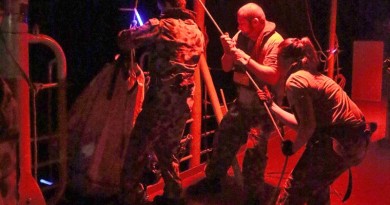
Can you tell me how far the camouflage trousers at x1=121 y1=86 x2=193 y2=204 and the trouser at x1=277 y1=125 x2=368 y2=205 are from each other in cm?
111

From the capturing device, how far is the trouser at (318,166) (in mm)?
4672

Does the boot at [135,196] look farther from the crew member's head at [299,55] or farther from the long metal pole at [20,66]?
the crew member's head at [299,55]

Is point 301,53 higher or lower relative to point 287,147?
higher

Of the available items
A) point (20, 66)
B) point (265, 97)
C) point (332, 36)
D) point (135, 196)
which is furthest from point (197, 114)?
point (332, 36)

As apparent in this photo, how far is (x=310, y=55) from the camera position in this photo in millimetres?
4773

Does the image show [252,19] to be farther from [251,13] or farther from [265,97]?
[265,97]

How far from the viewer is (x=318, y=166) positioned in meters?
4.70

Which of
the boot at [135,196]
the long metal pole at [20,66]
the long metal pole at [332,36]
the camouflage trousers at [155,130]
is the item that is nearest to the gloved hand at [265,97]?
the camouflage trousers at [155,130]

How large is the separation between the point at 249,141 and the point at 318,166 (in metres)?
1.34

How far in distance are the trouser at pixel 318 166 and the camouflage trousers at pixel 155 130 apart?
43.8 inches

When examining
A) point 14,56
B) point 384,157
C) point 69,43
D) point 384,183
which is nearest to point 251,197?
point 384,183

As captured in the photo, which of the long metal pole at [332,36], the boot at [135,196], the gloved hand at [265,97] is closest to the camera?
the gloved hand at [265,97]

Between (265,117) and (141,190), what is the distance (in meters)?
1.16

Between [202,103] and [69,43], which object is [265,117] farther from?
[69,43]
